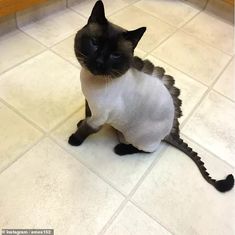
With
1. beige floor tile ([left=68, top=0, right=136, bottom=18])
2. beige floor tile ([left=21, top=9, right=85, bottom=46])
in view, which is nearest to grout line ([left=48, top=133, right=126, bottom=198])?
beige floor tile ([left=21, top=9, right=85, bottom=46])

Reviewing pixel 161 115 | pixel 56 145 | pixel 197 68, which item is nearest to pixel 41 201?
pixel 56 145

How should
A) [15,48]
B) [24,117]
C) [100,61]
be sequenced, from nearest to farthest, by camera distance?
[100,61] < [24,117] < [15,48]

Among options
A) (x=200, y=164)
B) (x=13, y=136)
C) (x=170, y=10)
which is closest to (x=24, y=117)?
(x=13, y=136)

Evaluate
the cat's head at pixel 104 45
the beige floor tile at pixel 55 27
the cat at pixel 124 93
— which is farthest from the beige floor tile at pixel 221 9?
the cat's head at pixel 104 45

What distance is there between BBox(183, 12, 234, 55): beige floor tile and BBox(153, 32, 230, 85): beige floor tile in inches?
2.4

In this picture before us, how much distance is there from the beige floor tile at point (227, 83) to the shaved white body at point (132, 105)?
0.53 m

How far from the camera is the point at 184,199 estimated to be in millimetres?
983

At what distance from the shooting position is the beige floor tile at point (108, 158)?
99 cm

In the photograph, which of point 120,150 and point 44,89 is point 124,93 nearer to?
point 120,150

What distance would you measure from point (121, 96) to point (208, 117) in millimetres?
541

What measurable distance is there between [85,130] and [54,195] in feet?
0.74

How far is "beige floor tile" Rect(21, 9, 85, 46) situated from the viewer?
55.2 inches

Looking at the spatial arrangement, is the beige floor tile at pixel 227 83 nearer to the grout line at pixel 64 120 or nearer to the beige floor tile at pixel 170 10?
the beige floor tile at pixel 170 10

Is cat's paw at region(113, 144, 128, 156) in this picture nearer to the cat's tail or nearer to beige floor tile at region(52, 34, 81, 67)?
the cat's tail
